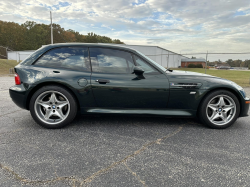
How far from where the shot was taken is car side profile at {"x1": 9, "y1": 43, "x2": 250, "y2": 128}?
3059 mm

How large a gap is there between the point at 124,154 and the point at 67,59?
1.96 metres

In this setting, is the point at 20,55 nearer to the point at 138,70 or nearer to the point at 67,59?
the point at 67,59

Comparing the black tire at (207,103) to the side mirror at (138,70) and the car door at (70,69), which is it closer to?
the side mirror at (138,70)

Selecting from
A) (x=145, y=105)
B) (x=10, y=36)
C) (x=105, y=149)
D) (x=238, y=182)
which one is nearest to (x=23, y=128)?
(x=105, y=149)

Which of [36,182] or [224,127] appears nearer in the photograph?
[36,182]

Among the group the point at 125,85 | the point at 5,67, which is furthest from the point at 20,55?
the point at 125,85

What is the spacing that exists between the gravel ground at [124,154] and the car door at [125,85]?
18.9 inches

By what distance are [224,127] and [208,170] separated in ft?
5.07

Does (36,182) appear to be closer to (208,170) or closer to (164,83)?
Result: (208,170)

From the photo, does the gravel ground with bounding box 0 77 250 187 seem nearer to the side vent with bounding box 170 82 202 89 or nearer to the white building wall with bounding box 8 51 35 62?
the side vent with bounding box 170 82 202 89

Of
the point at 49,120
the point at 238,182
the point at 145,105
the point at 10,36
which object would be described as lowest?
the point at 238,182

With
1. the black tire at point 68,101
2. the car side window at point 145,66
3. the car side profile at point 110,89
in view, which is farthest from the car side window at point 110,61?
the black tire at point 68,101

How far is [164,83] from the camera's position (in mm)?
3072

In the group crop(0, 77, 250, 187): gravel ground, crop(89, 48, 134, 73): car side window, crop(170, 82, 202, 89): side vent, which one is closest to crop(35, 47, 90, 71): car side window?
crop(89, 48, 134, 73): car side window
